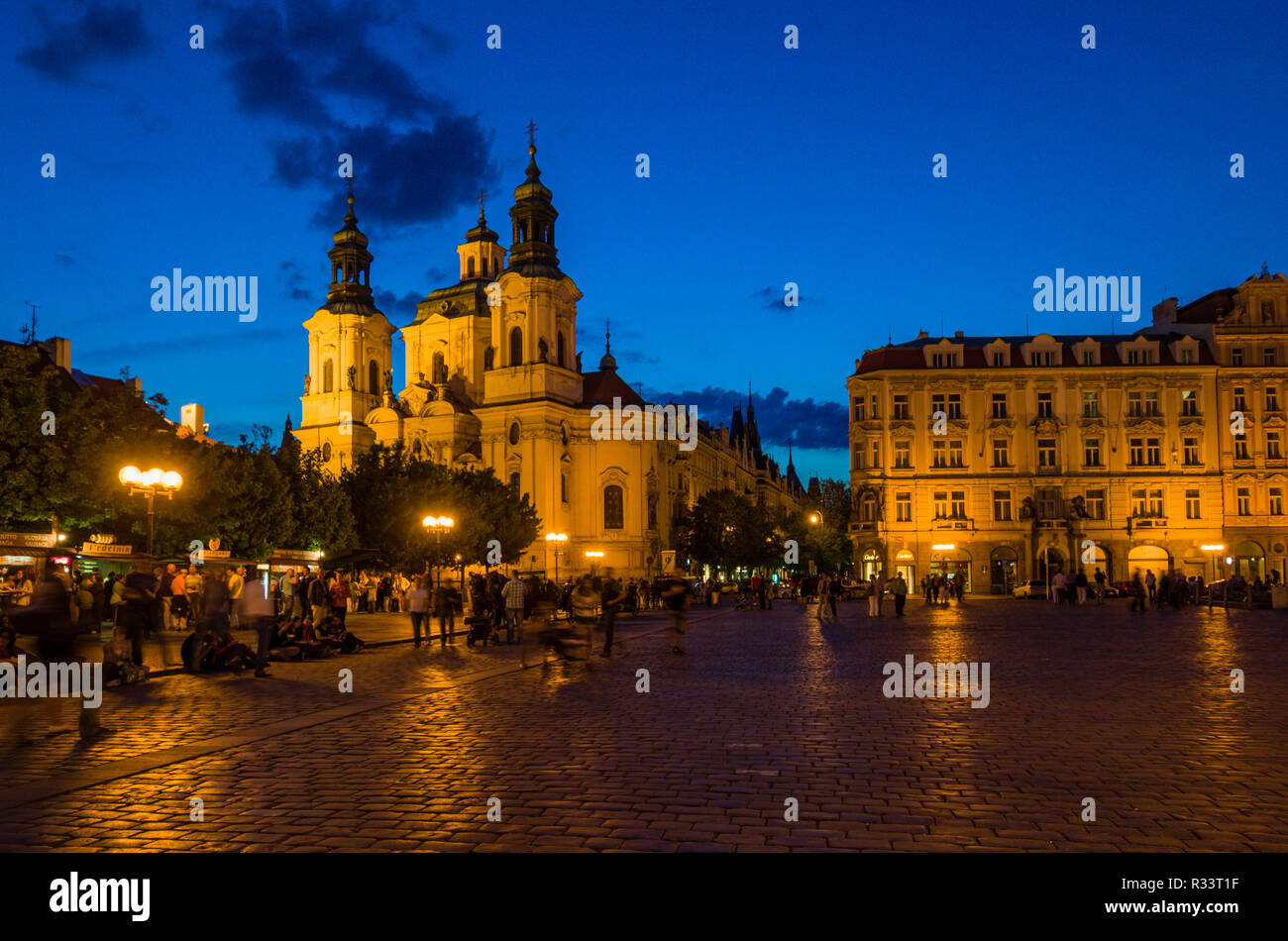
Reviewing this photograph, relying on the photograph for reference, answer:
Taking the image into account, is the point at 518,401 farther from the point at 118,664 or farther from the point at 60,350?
the point at 118,664

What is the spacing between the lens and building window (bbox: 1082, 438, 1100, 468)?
73438mm

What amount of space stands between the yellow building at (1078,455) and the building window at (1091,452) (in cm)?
11

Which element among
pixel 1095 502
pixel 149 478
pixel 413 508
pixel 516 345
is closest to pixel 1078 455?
pixel 1095 502

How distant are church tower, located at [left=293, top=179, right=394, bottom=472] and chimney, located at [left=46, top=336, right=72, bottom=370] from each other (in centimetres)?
2523

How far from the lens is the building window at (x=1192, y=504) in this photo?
236ft

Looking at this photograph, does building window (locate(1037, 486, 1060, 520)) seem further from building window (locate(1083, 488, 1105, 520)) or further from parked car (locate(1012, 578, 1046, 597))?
parked car (locate(1012, 578, 1046, 597))

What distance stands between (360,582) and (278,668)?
3511cm

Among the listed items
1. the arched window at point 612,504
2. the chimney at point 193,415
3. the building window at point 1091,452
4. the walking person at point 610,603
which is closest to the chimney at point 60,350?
the chimney at point 193,415

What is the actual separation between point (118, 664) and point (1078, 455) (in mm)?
67208

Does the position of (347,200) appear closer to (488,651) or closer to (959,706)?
(488,651)

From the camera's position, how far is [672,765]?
370 inches

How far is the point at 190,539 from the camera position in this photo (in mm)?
39750

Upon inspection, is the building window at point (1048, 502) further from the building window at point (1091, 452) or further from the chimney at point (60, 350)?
the chimney at point (60, 350)
